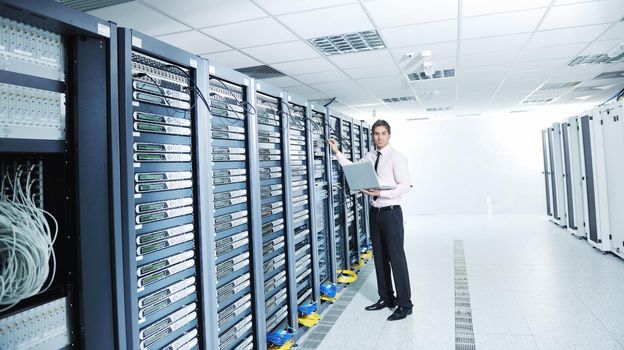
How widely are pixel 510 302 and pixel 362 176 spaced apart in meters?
1.68

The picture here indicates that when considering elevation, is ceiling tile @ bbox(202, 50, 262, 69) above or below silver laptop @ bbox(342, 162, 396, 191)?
above

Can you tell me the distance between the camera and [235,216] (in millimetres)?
2068

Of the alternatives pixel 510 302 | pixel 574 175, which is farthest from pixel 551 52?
pixel 510 302

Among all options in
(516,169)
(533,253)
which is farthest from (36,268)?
(516,169)

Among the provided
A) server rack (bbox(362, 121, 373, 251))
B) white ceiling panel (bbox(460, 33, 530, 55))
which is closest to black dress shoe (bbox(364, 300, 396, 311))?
server rack (bbox(362, 121, 373, 251))

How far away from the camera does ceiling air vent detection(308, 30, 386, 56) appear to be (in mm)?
3996

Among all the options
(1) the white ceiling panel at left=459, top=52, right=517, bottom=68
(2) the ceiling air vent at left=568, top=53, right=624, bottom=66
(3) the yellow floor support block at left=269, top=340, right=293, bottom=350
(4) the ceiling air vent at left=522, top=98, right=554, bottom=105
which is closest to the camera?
(3) the yellow floor support block at left=269, top=340, right=293, bottom=350

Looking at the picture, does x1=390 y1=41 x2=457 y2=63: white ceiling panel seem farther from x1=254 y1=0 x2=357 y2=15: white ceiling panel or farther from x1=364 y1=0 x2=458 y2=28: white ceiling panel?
x1=254 y1=0 x2=357 y2=15: white ceiling panel

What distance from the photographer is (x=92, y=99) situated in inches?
49.5

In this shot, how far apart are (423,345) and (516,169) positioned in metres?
8.65

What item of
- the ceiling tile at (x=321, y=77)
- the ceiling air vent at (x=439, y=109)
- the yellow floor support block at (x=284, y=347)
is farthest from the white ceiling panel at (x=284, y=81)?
the yellow floor support block at (x=284, y=347)

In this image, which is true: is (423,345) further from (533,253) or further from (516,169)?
(516,169)

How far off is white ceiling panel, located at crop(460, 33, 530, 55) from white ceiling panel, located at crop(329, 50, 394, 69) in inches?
34.9

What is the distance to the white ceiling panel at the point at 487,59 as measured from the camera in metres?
4.83
